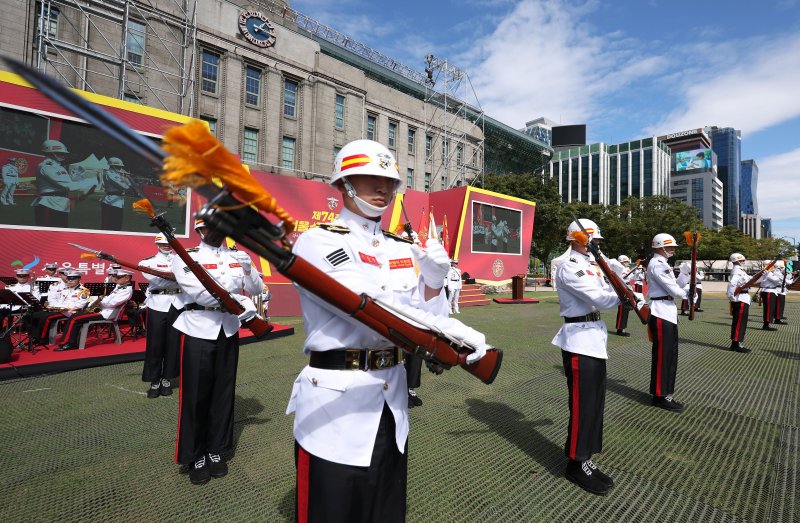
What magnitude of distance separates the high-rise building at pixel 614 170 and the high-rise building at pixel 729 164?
49.8 meters

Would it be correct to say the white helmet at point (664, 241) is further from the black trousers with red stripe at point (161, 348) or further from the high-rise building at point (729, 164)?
the high-rise building at point (729, 164)

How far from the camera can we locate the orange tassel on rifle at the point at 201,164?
1094 mm

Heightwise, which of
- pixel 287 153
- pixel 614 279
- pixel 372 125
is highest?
pixel 372 125

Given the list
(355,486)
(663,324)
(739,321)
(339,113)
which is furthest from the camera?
(339,113)

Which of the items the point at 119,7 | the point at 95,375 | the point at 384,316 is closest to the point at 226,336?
the point at 384,316

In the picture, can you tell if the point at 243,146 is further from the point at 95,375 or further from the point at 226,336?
the point at 226,336

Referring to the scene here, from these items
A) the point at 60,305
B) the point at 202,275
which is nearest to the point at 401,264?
the point at 202,275

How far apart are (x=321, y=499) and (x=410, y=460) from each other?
223cm

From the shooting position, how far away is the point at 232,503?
2.99 meters

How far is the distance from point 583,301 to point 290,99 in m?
26.3

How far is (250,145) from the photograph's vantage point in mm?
23812

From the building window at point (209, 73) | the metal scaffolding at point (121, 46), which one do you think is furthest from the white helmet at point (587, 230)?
the building window at point (209, 73)

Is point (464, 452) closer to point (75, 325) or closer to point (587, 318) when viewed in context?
point (587, 318)

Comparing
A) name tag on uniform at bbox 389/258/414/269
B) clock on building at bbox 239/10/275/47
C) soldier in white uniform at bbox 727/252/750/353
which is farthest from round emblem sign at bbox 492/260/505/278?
name tag on uniform at bbox 389/258/414/269
